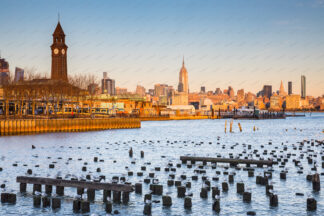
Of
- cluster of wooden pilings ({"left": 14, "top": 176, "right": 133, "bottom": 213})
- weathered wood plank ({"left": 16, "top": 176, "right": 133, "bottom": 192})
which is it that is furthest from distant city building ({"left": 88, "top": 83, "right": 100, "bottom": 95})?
cluster of wooden pilings ({"left": 14, "top": 176, "right": 133, "bottom": 213})

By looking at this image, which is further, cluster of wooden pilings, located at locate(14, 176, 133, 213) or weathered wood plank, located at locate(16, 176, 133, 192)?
weathered wood plank, located at locate(16, 176, 133, 192)

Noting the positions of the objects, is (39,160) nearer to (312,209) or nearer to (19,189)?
(19,189)

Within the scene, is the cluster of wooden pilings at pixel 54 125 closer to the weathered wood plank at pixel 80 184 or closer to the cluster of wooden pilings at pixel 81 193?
the weathered wood plank at pixel 80 184

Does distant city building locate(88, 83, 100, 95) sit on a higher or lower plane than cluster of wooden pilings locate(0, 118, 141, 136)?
higher

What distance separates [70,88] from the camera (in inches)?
Result: 4806

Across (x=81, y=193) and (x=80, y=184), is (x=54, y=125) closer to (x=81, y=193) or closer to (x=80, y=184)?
(x=81, y=193)

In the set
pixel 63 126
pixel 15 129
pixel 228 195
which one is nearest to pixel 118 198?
pixel 228 195

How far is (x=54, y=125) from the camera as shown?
83.8 m

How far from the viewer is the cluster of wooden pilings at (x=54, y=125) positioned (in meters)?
74.7

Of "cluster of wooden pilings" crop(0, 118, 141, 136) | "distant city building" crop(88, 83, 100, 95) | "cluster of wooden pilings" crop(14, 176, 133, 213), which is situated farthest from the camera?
"distant city building" crop(88, 83, 100, 95)

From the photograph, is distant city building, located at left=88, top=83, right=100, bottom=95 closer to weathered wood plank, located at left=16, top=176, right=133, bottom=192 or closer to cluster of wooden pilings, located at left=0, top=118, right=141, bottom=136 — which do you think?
cluster of wooden pilings, located at left=0, top=118, right=141, bottom=136

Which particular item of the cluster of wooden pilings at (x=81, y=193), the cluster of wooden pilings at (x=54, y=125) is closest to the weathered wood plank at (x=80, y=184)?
the cluster of wooden pilings at (x=81, y=193)

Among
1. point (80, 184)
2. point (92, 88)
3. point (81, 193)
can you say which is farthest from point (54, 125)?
point (80, 184)

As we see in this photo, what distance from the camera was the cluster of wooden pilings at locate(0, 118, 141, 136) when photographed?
2940 inches
